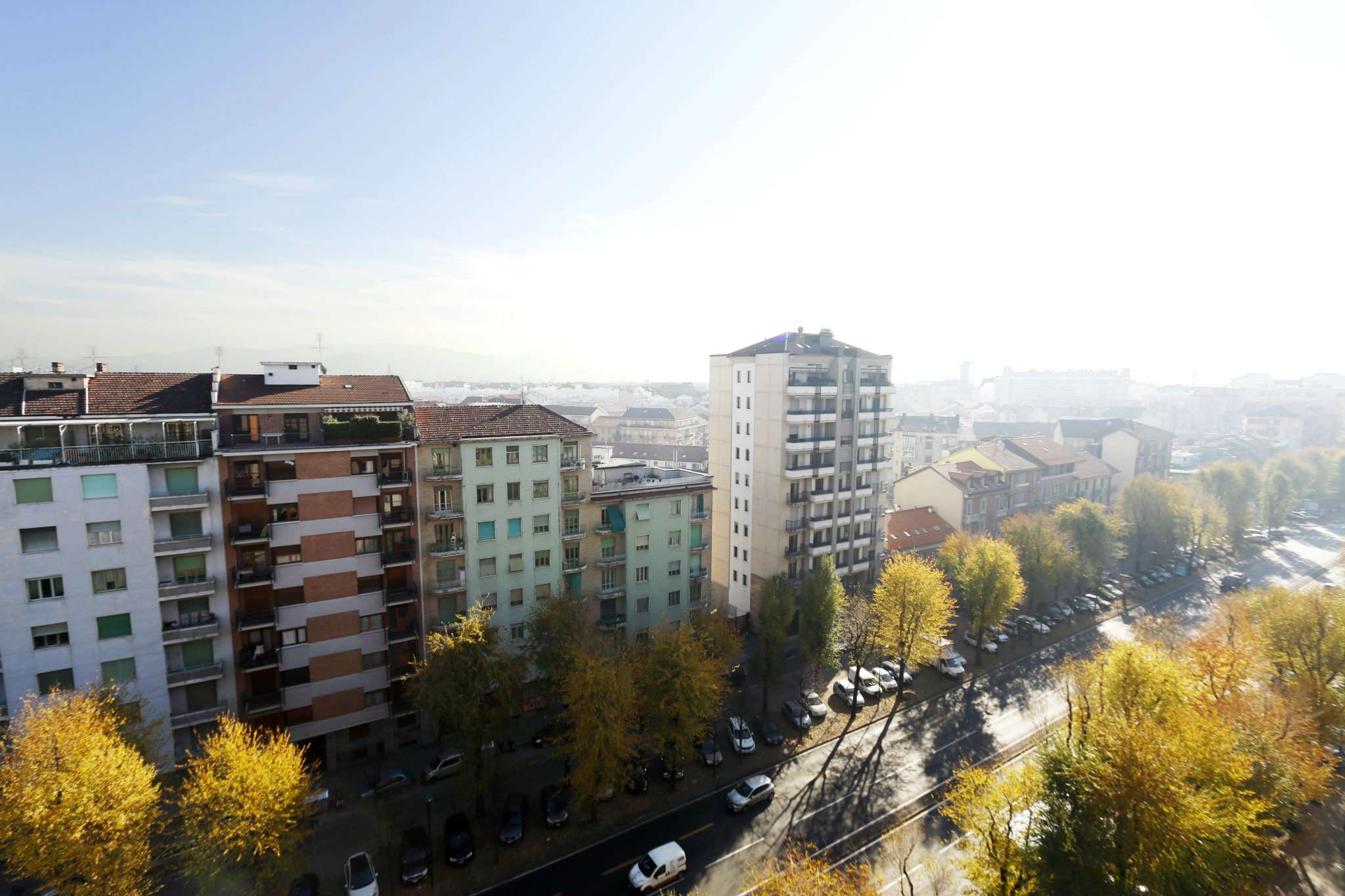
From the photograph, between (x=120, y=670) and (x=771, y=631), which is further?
(x=771, y=631)

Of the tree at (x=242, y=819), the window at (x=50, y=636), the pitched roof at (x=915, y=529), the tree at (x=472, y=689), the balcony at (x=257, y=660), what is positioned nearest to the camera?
the tree at (x=242, y=819)

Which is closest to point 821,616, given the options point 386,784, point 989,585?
point 989,585

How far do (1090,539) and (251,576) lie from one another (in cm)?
8378

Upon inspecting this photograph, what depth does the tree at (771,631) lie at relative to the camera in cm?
4934

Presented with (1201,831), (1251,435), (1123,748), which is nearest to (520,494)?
(1123,748)

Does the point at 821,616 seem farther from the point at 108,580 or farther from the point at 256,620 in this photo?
the point at 108,580

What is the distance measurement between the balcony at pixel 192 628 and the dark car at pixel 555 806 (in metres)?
22.5

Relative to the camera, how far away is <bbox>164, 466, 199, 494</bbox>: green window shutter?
37.9 m

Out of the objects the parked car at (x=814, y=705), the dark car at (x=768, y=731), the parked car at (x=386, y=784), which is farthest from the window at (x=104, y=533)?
the parked car at (x=814, y=705)

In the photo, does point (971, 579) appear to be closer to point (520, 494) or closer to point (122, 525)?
point (520, 494)

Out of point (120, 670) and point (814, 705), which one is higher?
point (120, 670)

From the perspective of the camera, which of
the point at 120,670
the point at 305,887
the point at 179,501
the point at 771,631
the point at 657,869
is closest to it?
the point at 305,887

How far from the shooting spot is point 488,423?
159ft

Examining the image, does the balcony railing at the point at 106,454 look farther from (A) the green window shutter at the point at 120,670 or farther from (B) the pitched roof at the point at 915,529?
(B) the pitched roof at the point at 915,529
